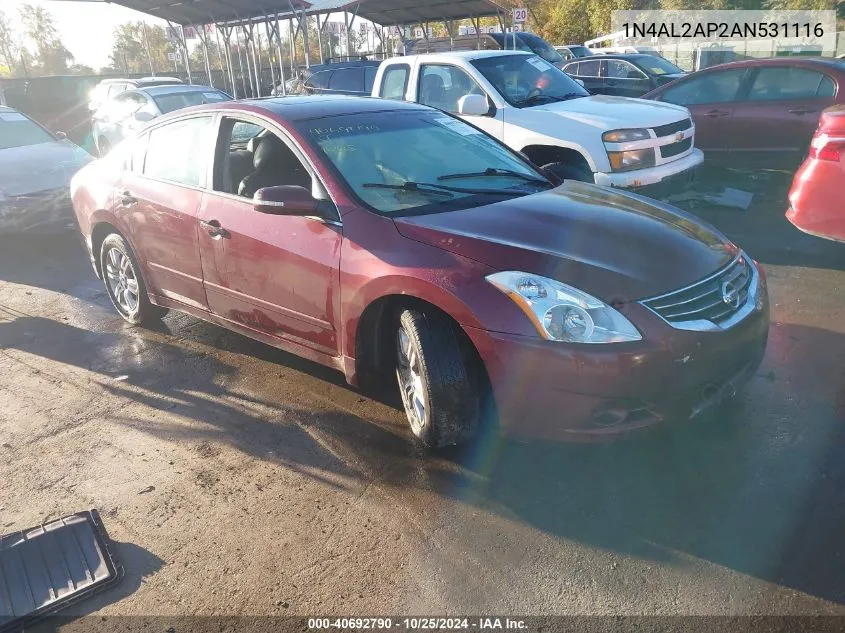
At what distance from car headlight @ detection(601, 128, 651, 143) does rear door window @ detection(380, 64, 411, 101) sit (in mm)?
2650

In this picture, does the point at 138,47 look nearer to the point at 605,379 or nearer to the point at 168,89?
the point at 168,89

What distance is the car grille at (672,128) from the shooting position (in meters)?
6.97

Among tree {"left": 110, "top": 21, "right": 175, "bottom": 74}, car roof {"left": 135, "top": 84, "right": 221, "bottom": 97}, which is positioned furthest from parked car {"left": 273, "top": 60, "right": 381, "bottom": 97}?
tree {"left": 110, "top": 21, "right": 175, "bottom": 74}

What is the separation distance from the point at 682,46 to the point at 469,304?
111 feet

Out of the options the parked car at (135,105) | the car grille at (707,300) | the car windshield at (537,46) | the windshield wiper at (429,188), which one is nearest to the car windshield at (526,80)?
the windshield wiper at (429,188)

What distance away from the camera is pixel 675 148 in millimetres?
7211

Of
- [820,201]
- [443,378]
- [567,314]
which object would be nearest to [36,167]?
[443,378]

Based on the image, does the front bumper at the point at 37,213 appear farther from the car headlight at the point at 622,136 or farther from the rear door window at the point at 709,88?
the rear door window at the point at 709,88

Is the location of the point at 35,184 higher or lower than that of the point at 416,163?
lower

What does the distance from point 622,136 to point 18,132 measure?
7.84 meters

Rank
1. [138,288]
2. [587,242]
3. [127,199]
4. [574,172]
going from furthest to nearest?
[574,172]
[138,288]
[127,199]
[587,242]

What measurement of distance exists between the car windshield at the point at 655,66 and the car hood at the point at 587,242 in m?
11.1

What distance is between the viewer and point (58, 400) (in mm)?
4496

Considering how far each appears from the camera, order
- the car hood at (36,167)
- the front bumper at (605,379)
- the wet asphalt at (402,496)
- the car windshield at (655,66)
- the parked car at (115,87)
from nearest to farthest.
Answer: the wet asphalt at (402,496) < the front bumper at (605,379) < the car hood at (36,167) < the car windshield at (655,66) < the parked car at (115,87)
